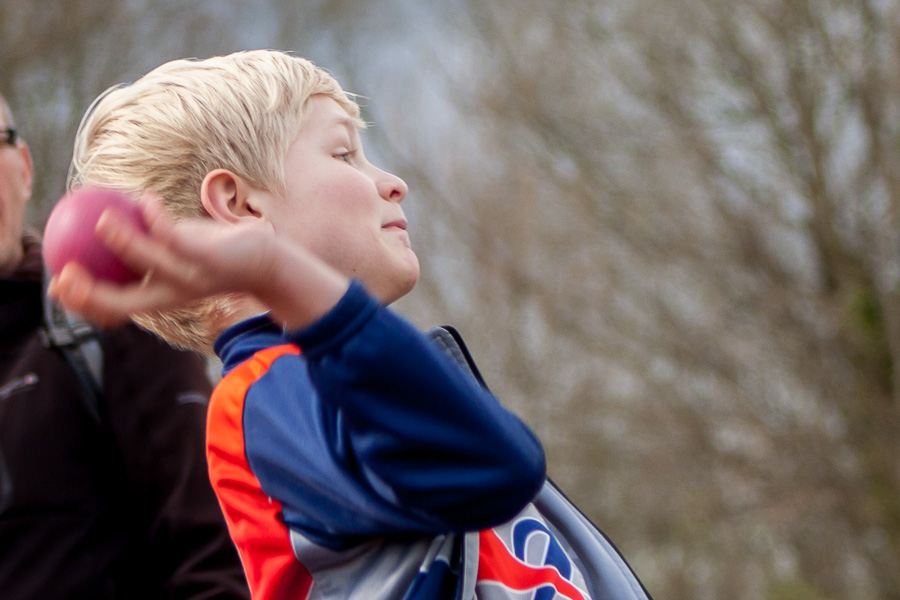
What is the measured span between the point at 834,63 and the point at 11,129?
603 centimetres

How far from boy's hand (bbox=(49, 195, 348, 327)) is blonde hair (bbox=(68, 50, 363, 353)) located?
426 millimetres

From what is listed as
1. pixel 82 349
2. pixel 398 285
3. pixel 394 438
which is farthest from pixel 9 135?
pixel 394 438

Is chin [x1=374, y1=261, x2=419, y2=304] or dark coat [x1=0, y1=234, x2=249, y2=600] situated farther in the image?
dark coat [x1=0, y1=234, x2=249, y2=600]

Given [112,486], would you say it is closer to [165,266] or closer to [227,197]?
[227,197]

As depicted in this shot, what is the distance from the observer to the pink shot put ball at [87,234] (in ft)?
2.79

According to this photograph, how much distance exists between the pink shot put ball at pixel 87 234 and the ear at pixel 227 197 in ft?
1.05

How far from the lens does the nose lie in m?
1.36

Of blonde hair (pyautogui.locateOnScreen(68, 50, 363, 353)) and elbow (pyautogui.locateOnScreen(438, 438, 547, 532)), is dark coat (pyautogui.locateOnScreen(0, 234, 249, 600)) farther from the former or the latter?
elbow (pyautogui.locateOnScreen(438, 438, 547, 532))

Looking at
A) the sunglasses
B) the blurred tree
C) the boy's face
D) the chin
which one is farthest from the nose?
the blurred tree

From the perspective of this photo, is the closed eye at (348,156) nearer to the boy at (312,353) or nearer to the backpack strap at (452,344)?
the boy at (312,353)

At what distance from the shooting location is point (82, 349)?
187 centimetres

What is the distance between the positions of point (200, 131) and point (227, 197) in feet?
0.39

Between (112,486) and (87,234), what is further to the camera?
(112,486)

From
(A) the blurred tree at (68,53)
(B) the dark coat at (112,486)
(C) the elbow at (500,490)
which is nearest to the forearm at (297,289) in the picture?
(C) the elbow at (500,490)
